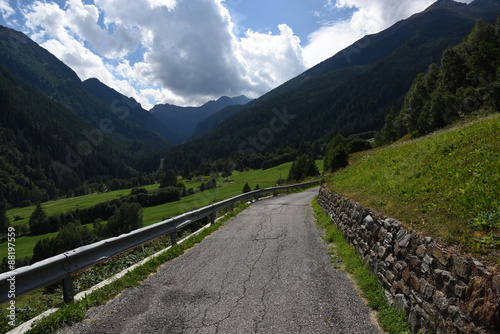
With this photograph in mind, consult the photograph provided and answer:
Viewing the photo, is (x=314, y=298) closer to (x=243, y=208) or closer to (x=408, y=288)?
(x=408, y=288)

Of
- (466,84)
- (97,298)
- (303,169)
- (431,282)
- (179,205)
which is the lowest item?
(179,205)

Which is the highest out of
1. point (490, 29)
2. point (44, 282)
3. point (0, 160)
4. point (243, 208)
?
point (0, 160)

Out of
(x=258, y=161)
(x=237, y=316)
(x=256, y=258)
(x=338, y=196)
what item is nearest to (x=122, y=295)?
(x=237, y=316)

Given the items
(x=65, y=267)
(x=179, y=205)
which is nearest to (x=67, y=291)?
(x=65, y=267)

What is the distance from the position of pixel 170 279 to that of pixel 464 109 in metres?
45.8

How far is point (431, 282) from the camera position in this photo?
3451 mm

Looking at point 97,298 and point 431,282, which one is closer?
point 431,282

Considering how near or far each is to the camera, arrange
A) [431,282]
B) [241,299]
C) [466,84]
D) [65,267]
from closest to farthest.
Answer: [431,282], [65,267], [241,299], [466,84]

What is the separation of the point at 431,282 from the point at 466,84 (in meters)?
53.2

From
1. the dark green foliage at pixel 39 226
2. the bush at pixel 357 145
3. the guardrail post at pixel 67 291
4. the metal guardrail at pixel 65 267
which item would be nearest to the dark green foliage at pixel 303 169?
the bush at pixel 357 145

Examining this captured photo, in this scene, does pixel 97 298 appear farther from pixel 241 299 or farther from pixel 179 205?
pixel 179 205

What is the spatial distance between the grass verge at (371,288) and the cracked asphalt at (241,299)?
0.19 meters

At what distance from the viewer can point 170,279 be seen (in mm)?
5586

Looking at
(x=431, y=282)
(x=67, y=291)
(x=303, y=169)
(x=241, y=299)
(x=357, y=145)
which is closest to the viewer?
(x=431, y=282)
